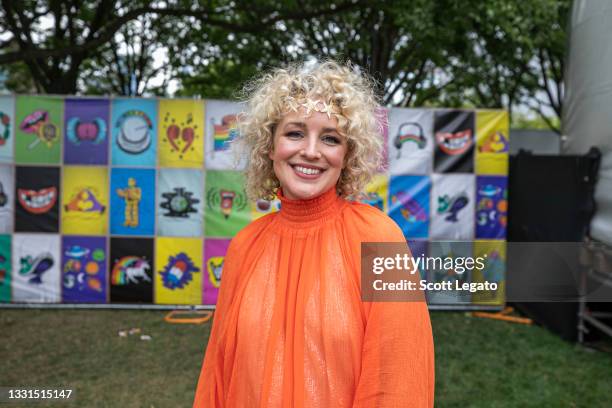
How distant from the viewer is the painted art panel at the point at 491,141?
654 cm

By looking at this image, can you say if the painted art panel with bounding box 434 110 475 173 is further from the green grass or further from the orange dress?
the orange dress

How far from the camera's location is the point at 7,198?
6.23 m

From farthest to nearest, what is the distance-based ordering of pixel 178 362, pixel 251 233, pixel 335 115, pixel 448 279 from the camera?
pixel 178 362 < pixel 448 279 < pixel 251 233 < pixel 335 115

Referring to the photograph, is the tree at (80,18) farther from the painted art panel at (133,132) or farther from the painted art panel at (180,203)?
the painted art panel at (180,203)

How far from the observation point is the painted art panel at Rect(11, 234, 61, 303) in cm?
626

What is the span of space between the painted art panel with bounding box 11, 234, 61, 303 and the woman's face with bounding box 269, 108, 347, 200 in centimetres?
543

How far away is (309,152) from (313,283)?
43 cm

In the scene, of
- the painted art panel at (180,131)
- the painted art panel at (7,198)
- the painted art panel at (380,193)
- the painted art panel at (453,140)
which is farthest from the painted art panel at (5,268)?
the painted art panel at (453,140)

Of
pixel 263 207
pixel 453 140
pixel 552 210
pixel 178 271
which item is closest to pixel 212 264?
pixel 178 271

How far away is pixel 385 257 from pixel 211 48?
11.6 meters

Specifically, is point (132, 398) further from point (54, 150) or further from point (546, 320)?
point (546, 320)

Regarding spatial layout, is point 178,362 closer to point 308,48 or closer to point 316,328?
point 316,328

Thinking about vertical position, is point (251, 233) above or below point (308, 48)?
below

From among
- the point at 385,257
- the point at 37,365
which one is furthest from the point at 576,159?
the point at 37,365
